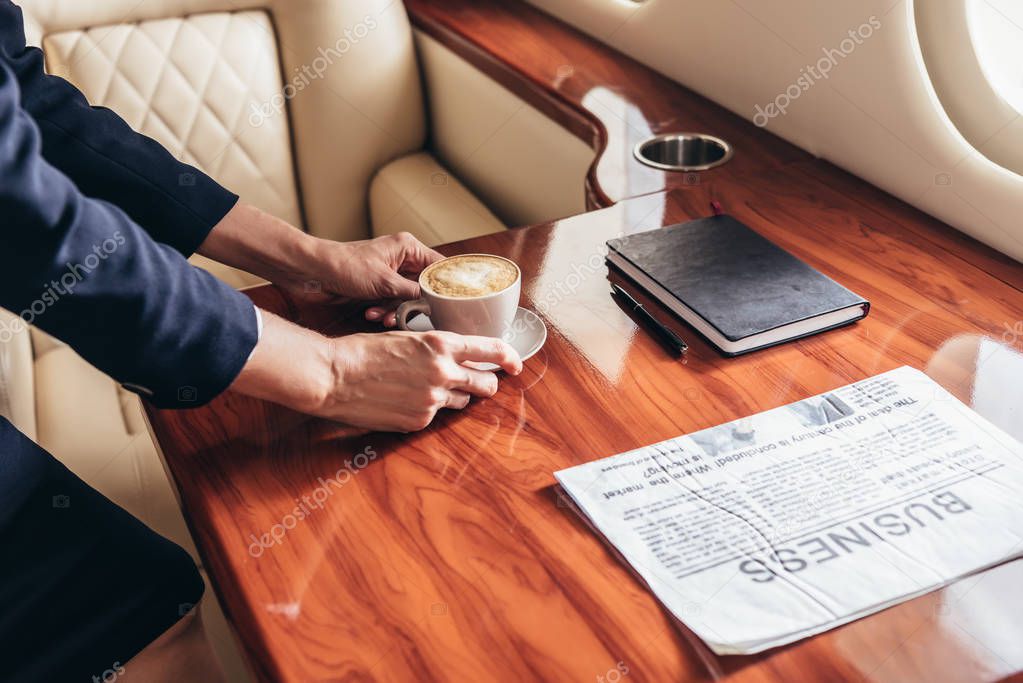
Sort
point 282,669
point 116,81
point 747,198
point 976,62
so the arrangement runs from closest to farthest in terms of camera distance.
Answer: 1. point 282,669
2. point 976,62
3. point 747,198
4. point 116,81

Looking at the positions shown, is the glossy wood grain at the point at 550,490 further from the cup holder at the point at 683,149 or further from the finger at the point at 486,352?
the cup holder at the point at 683,149

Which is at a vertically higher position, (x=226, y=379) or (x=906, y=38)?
(x=906, y=38)

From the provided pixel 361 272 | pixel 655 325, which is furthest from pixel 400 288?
pixel 655 325

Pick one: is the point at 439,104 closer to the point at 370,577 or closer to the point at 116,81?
the point at 116,81

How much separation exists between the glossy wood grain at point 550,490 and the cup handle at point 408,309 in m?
0.08

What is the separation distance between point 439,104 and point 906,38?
1199mm

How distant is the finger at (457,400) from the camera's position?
922 mm

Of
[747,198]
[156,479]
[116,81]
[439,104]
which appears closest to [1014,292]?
[747,198]

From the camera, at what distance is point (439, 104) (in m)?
2.20

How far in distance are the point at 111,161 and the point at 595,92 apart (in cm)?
95

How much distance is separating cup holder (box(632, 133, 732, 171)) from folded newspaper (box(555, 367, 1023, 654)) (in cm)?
69

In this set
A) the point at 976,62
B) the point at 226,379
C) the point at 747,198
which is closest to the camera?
the point at 226,379

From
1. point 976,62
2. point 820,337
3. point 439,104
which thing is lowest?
point 439,104

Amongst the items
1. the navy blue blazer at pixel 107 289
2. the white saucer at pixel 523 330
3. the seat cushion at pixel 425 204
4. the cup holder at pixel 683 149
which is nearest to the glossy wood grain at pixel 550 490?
the white saucer at pixel 523 330
